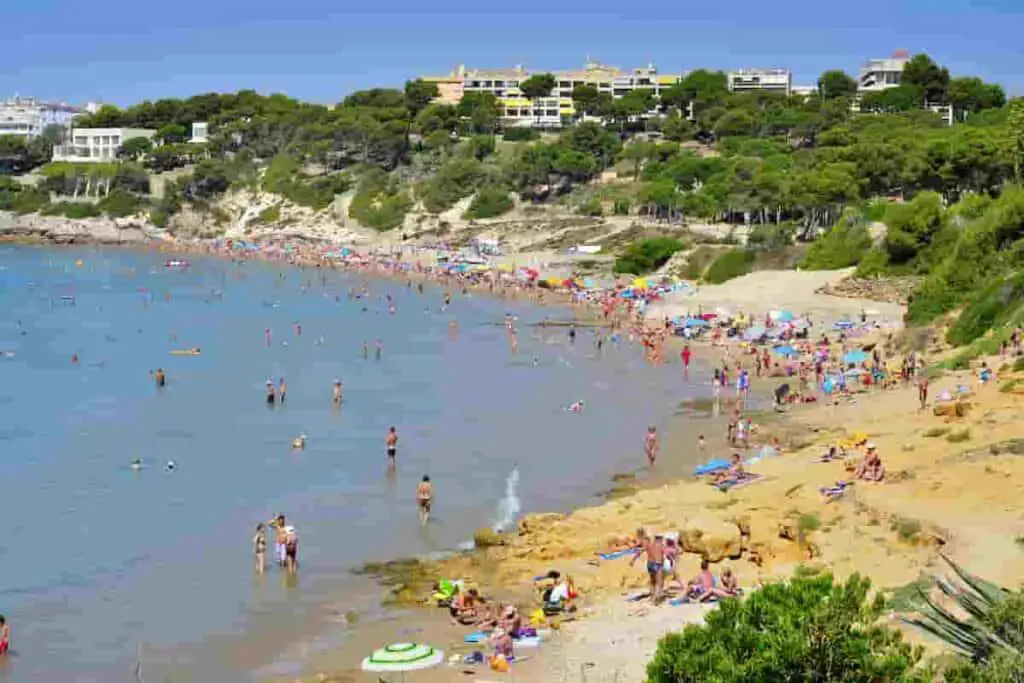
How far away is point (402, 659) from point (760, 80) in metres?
117

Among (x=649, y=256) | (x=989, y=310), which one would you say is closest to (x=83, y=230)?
(x=649, y=256)

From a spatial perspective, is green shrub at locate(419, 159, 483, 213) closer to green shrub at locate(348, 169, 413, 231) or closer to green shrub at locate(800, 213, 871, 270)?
green shrub at locate(348, 169, 413, 231)

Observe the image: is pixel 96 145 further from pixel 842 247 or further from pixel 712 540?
pixel 712 540

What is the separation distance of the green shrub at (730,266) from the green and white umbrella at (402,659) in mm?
40873

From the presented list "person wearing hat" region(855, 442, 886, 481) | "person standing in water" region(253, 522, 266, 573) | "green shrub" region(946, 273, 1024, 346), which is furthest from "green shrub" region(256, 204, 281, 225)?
"person wearing hat" region(855, 442, 886, 481)

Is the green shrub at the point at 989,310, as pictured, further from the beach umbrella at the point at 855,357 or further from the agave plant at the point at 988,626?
the agave plant at the point at 988,626

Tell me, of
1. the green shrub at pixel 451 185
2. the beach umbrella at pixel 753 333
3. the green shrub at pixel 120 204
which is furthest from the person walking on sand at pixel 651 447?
the green shrub at pixel 120 204

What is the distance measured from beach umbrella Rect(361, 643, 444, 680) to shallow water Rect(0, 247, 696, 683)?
1636 mm

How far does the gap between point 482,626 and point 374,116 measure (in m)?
93.9

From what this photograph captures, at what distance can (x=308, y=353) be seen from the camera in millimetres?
41031

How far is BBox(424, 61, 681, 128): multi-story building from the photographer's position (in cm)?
11569

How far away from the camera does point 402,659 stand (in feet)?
43.2

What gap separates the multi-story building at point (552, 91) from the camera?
116m

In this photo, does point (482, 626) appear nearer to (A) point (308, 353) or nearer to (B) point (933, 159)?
(A) point (308, 353)
